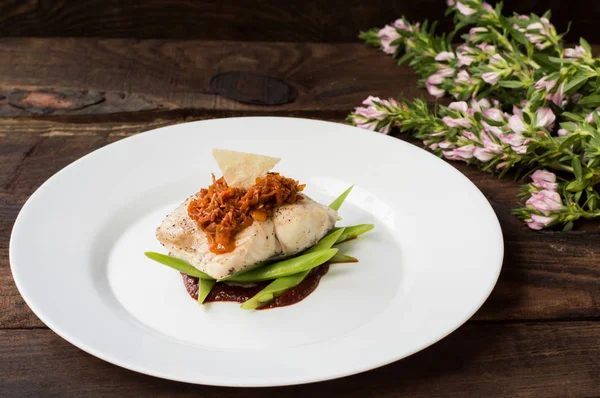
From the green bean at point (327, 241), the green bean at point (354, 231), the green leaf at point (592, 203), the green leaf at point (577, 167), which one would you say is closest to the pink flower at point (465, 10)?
the green leaf at point (577, 167)

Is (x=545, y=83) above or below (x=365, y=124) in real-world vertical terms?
above

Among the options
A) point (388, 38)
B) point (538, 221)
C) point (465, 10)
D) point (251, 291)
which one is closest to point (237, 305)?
point (251, 291)

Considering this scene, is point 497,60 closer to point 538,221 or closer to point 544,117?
point 544,117

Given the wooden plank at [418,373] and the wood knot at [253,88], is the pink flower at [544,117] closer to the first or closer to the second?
the wooden plank at [418,373]

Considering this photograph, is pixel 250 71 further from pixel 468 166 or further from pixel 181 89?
pixel 468 166

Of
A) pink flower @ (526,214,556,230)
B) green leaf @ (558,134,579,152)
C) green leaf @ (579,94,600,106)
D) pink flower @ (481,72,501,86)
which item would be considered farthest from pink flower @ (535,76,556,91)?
pink flower @ (526,214,556,230)
